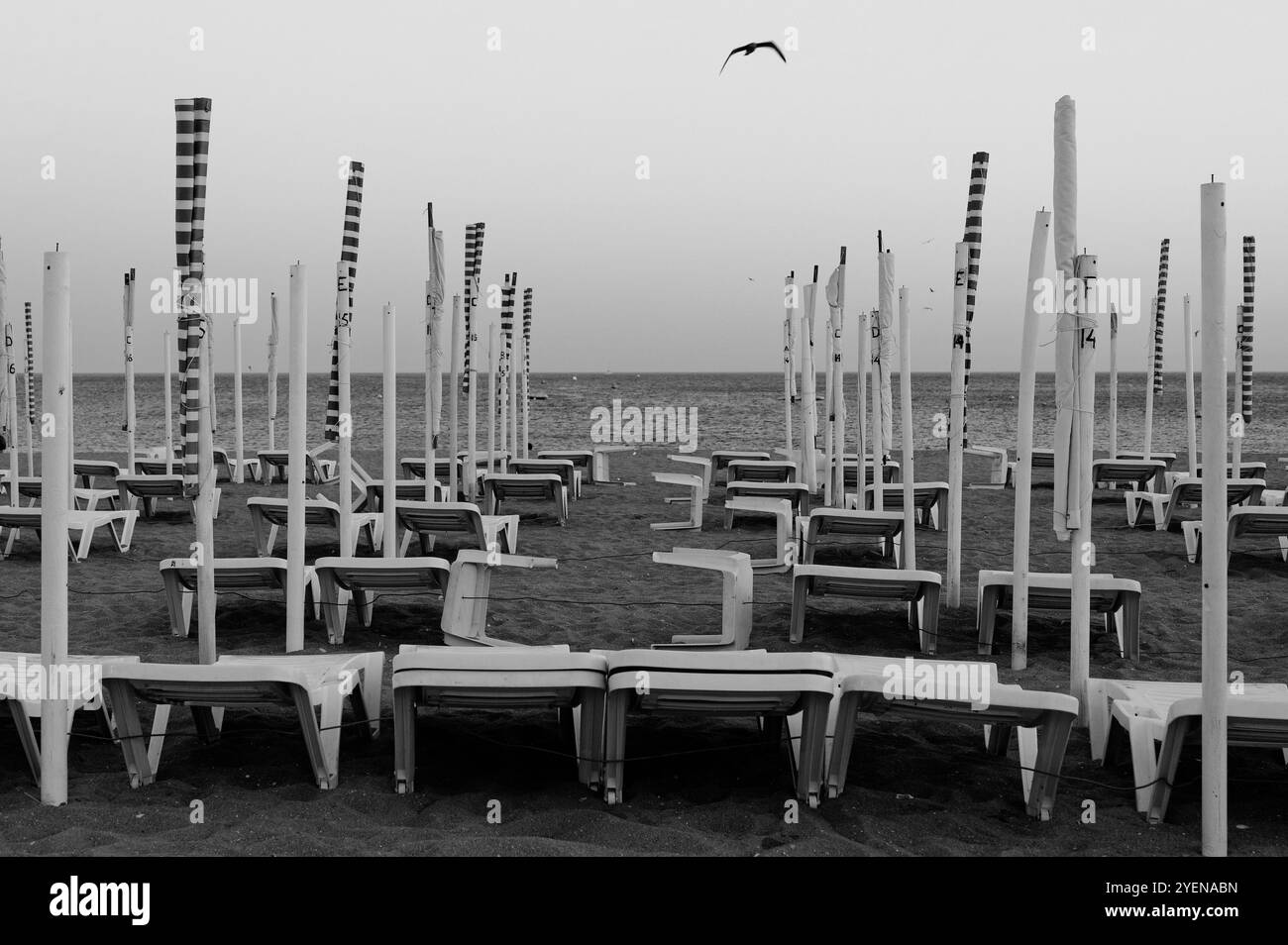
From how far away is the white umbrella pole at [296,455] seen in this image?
5.30 meters

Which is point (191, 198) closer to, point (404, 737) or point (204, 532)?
point (204, 532)

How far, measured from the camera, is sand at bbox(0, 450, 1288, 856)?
3.54 metres

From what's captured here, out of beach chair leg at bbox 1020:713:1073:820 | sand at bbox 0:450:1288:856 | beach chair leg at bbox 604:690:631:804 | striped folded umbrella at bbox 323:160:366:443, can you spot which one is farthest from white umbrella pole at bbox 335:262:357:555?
beach chair leg at bbox 1020:713:1073:820

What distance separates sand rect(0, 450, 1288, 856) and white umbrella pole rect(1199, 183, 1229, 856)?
399 millimetres

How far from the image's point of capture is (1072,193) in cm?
486

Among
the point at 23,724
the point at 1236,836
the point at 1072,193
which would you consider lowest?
the point at 1236,836

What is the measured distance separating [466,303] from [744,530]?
433cm

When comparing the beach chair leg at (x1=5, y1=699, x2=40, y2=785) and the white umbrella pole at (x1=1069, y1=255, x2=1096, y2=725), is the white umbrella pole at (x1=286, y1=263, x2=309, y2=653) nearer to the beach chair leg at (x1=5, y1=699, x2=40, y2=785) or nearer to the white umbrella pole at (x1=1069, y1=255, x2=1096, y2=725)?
the beach chair leg at (x1=5, y1=699, x2=40, y2=785)

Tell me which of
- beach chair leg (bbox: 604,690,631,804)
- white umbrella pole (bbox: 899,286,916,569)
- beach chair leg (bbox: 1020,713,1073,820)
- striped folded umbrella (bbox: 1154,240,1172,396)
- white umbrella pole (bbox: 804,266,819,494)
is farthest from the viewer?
striped folded umbrella (bbox: 1154,240,1172,396)

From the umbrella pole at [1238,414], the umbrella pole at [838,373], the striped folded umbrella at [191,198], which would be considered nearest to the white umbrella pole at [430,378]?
the umbrella pole at [838,373]

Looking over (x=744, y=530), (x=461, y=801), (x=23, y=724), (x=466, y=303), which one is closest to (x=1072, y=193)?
(x=461, y=801)

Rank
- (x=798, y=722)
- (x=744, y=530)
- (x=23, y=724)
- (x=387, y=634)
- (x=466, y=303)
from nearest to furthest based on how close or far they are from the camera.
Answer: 1. (x=23, y=724)
2. (x=798, y=722)
3. (x=387, y=634)
4. (x=744, y=530)
5. (x=466, y=303)
